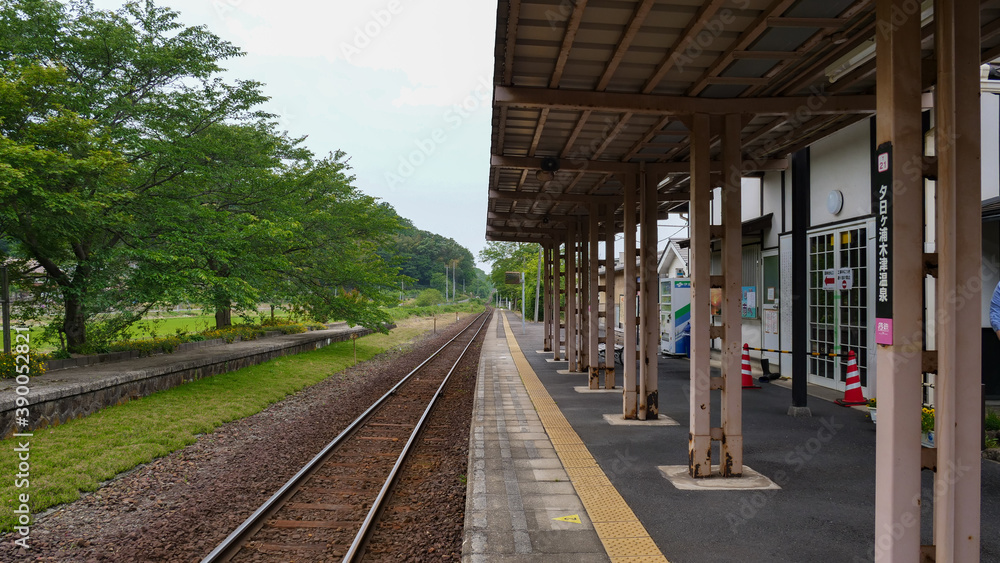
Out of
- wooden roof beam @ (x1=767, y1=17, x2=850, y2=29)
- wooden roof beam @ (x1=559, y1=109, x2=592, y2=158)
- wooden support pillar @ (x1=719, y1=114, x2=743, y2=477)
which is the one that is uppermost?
wooden roof beam @ (x1=559, y1=109, x2=592, y2=158)

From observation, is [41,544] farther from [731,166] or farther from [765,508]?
[731,166]

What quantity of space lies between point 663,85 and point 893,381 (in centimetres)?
391

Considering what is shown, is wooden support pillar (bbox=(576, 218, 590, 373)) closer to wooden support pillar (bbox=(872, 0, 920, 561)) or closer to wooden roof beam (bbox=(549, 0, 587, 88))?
wooden roof beam (bbox=(549, 0, 587, 88))

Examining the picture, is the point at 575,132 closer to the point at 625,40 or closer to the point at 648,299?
the point at 648,299

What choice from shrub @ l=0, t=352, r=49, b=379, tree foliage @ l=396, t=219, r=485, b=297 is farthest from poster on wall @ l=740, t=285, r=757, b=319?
tree foliage @ l=396, t=219, r=485, b=297

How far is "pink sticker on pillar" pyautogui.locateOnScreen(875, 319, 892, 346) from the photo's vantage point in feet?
10.6

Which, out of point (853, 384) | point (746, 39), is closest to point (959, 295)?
point (746, 39)

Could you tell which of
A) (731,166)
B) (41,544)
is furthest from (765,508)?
(41,544)

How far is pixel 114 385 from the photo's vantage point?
1018cm

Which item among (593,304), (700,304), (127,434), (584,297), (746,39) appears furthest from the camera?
(584,297)

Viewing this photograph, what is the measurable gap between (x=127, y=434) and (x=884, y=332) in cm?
949

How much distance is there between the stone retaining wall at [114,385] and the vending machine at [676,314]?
493 inches

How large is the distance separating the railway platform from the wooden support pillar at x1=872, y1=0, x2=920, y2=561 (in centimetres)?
17

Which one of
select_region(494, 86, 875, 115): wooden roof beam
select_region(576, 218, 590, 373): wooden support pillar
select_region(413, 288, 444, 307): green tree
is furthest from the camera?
select_region(413, 288, 444, 307): green tree
